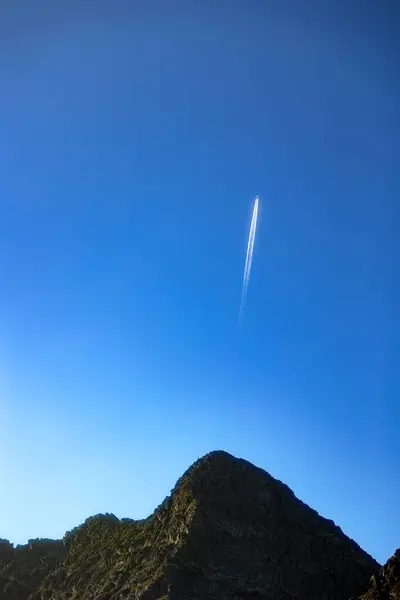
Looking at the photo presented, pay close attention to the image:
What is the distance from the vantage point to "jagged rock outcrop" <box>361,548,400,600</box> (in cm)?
5886

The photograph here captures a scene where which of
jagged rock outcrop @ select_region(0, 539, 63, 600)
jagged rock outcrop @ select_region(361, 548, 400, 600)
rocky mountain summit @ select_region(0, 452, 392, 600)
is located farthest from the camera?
jagged rock outcrop @ select_region(0, 539, 63, 600)

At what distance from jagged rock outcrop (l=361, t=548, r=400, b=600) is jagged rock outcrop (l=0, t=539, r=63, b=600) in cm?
7541

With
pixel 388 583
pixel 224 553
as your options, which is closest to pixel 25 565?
pixel 224 553

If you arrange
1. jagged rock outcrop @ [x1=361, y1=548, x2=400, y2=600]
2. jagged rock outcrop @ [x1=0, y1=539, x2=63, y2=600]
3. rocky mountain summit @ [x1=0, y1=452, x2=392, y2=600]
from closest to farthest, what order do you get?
jagged rock outcrop @ [x1=361, y1=548, x2=400, y2=600] < rocky mountain summit @ [x1=0, y1=452, x2=392, y2=600] < jagged rock outcrop @ [x1=0, y1=539, x2=63, y2=600]

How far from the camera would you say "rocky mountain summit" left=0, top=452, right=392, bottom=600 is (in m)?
72.6

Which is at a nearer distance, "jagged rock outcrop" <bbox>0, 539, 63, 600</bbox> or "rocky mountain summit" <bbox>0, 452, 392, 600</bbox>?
"rocky mountain summit" <bbox>0, 452, 392, 600</bbox>

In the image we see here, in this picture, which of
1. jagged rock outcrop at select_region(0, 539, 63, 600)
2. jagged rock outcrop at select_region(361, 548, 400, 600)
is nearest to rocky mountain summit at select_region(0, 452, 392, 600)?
jagged rock outcrop at select_region(361, 548, 400, 600)

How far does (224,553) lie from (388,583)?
24.4 metres

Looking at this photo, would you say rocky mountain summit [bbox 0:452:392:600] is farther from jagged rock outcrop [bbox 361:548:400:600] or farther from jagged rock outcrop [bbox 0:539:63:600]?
jagged rock outcrop [bbox 0:539:63:600]

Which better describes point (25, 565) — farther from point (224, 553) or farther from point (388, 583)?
point (388, 583)

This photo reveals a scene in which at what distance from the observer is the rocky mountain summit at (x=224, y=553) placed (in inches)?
2857

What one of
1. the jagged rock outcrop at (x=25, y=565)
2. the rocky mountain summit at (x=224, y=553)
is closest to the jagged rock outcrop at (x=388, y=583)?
the rocky mountain summit at (x=224, y=553)

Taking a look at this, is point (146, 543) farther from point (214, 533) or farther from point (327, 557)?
point (327, 557)

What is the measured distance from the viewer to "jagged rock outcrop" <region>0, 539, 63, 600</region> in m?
110
